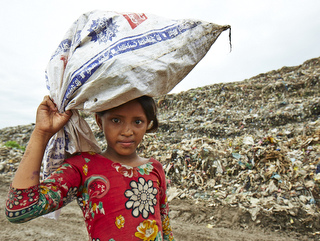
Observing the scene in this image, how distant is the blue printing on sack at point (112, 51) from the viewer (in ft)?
3.17

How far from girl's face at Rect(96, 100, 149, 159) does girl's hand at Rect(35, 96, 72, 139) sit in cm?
18

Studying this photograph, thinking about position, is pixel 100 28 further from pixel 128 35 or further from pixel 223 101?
pixel 223 101

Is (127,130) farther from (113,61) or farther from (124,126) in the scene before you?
(113,61)

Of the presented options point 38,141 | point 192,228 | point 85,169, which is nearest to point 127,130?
point 85,169

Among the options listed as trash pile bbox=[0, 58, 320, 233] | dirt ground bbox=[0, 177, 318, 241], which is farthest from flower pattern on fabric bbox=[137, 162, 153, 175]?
trash pile bbox=[0, 58, 320, 233]

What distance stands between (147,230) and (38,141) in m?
0.63

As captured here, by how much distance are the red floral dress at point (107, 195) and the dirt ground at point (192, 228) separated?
2.25 m

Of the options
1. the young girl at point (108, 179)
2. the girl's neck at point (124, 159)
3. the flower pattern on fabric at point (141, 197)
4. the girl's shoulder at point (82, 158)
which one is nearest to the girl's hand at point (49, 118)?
the young girl at point (108, 179)

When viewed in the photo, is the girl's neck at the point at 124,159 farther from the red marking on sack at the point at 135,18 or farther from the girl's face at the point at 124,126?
the red marking on sack at the point at 135,18

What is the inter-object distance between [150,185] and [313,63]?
467 inches

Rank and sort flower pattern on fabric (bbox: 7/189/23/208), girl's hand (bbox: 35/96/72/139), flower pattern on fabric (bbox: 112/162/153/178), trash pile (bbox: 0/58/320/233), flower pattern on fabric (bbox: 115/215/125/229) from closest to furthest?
flower pattern on fabric (bbox: 7/189/23/208)
girl's hand (bbox: 35/96/72/139)
flower pattern on fabric (bbox: 115/215/125/229)
flower pattern on fabric (bbox: 112/162/153/178)
trash pile (bbox: 0/58/320/233)

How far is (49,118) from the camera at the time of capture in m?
1.00

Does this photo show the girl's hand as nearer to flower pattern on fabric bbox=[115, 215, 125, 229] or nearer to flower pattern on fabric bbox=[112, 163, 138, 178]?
flower pattern on fabric bbox=[112, 163, 138, 178]

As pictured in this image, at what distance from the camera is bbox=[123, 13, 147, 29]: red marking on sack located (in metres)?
1.03
